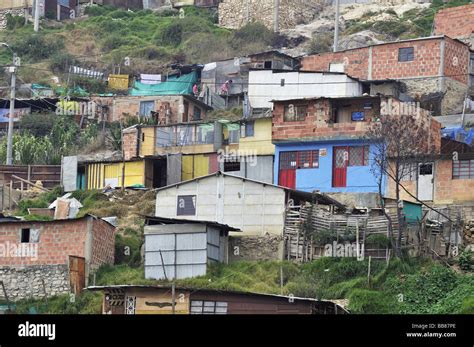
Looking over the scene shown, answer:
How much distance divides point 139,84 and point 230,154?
1221 centimetres

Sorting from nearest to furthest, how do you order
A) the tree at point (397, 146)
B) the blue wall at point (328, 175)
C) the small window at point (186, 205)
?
the tree at point (397, 146)
the small window at point (186, 205)
the blue wall at point (328, 175)

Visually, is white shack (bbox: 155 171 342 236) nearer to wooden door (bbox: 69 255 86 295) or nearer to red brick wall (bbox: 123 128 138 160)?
wooden door (bbox: 69 255 86 295)

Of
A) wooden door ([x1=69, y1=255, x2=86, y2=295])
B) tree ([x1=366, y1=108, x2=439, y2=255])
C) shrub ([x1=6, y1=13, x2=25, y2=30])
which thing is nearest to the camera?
wooden door ([x1=69, y1=255, x2=86, y2=295])

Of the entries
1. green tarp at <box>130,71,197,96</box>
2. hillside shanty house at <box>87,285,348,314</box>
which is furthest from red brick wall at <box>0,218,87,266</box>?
green tarp at <box>130,71,197,96</box>

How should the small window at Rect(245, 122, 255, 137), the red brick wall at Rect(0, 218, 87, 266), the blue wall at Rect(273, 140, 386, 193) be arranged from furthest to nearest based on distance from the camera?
the small window at Rect(245, 122, 255, 137)
the blue wall at Rect(273, 140, 386, 193)
the red brick wall at Rect(0, 218, 87, 266)

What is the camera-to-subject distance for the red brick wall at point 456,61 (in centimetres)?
5125

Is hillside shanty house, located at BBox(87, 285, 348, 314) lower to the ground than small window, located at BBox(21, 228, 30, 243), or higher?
lower

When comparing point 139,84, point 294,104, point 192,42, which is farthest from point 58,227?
point 192,42

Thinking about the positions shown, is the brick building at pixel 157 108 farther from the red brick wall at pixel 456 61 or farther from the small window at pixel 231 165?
the red brick wall at pixel 456 61

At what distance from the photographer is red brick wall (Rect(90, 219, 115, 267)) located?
37906 mm

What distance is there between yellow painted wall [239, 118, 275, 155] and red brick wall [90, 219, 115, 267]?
8211 mm

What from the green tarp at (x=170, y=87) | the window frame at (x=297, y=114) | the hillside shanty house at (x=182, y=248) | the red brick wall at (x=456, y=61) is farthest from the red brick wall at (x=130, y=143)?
the red brick wall at (x=456, y=61)

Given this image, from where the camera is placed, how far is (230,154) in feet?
152
